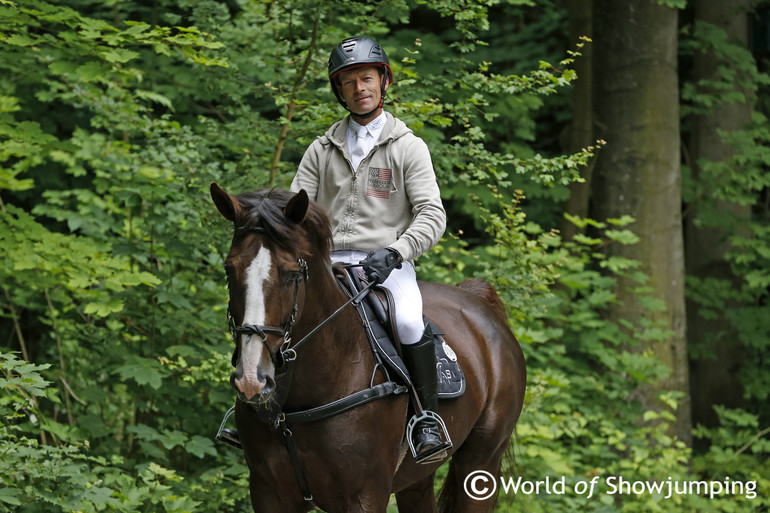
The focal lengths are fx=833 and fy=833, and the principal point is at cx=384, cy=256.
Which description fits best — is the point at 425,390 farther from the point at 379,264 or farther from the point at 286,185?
the point at 286,185

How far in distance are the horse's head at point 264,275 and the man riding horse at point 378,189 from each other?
65 centimetres

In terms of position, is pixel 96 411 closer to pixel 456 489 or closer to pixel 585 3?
pixel 456 489

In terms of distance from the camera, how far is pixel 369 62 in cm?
403

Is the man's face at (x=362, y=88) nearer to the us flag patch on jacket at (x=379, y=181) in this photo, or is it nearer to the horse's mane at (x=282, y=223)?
the us flag patch on jacket at (x=379, y=181)

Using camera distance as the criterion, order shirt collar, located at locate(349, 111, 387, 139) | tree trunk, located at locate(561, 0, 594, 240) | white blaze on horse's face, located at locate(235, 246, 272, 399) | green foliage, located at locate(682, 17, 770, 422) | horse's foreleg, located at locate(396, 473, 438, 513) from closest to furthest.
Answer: white blaze on horse's face, located at locate(235, 246, 272, 399) < shirt collar, located at locate(349, 111, 387, 139) < horse's foreleg, located at locate(396, 473, 438, 513) < tree trunk, located at locate(561, 0, 594, 240) < green foliage, located at locate(682, 17, 770, 422)

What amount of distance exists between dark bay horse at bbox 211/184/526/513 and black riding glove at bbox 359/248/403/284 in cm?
16

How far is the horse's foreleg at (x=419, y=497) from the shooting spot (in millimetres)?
4859

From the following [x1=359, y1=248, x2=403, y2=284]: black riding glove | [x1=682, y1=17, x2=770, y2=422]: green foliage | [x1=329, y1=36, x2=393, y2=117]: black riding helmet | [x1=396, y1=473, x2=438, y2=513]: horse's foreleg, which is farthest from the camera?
[x1=682, y1=17, x2=770, y2=422]: green foliage

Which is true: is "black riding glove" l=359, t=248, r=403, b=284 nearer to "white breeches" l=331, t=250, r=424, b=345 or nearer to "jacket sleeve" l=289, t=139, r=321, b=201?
"white breeches" l=331, t=250, r=424, b=345

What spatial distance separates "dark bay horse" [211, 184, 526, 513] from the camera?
121 inches

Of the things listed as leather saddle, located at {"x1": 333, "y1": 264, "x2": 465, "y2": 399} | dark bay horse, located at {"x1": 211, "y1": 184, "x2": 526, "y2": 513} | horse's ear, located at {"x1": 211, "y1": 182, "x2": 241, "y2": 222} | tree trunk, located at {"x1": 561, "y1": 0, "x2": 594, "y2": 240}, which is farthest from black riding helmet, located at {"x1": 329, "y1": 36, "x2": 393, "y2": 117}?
tree trunk, located at {"x1": 561, "y1": 0, "x2": 594, "y2": 240}

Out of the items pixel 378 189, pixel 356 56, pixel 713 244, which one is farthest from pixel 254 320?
pixel 713 244

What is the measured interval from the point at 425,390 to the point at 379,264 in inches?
26.2

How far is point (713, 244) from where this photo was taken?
11.6m
